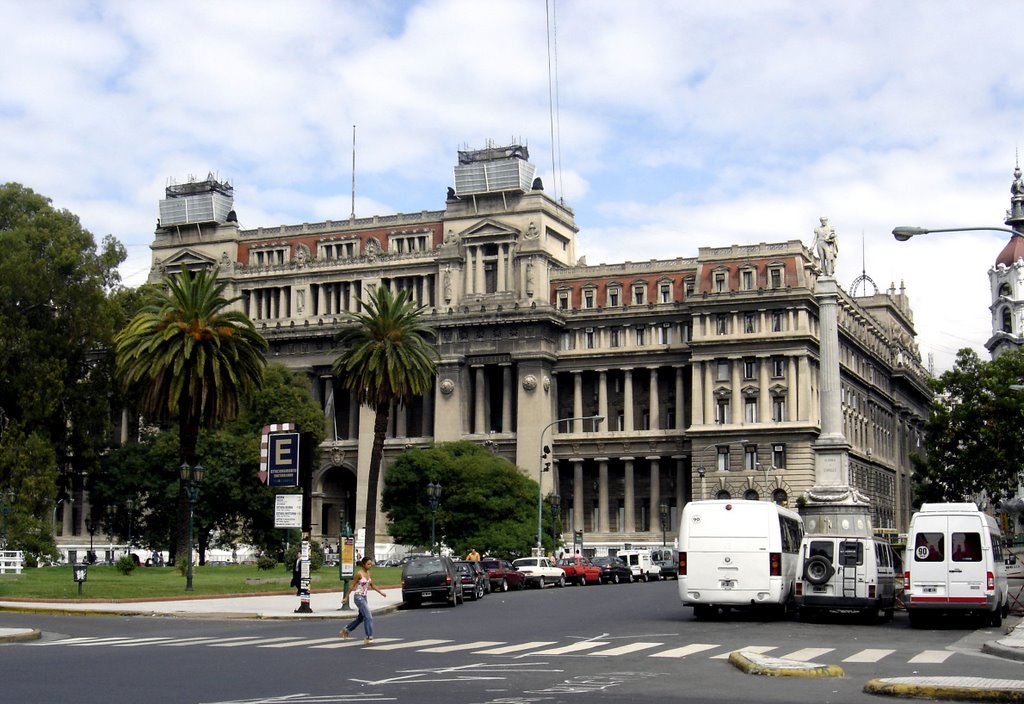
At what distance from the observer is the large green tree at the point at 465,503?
3656 inches

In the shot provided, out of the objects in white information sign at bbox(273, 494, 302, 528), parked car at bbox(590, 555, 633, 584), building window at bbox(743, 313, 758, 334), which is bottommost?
parked car at bbox(590, 555, 633, 584)

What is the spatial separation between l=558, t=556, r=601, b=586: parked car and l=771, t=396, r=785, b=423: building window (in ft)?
115

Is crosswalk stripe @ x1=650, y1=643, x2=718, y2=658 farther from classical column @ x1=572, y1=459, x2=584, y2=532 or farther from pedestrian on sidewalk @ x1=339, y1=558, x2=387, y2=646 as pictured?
classical column @ x1=572, y1=459, x2=584, y2=532

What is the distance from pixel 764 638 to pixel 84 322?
63658 mm

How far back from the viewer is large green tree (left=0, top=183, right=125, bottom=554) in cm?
8119

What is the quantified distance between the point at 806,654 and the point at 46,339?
6826cm

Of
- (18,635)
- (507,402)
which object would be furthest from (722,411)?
(18,635)

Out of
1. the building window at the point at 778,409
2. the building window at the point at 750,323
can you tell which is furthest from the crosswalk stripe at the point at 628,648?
the building window at the point at 750,323

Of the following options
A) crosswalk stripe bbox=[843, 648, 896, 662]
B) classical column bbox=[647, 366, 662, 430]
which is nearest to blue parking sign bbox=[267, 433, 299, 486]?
crosswalk stripe bbox=[843, 648, 896, 662]

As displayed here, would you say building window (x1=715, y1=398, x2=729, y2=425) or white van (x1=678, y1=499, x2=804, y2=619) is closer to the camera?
white van (x1=678, y1=499, x2=804, y2=619)

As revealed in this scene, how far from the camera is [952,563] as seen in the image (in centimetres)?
3603

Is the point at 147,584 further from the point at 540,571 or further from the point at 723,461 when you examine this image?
the point at 723,461

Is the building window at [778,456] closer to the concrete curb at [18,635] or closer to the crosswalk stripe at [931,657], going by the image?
the crosswalk stripe at [931,657]

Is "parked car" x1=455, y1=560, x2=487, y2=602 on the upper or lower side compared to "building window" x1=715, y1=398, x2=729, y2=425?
lower
